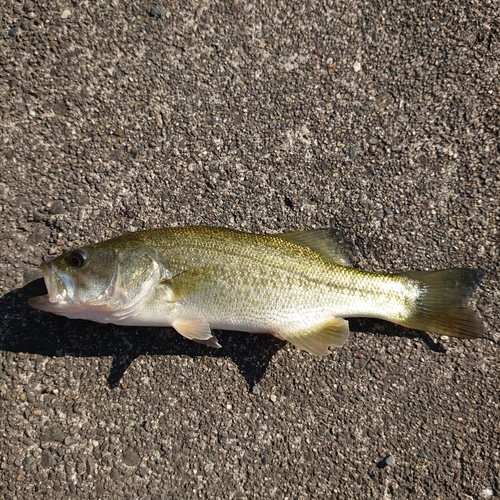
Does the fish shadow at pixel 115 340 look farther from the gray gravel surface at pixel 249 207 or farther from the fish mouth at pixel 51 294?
the fish mouth at pixel 51 294

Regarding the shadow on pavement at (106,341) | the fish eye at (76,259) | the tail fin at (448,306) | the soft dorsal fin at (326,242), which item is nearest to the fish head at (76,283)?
the fish eye at (76,259)

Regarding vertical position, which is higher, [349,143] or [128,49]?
[128,49]

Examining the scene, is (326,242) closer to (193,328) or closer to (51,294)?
(193,328)

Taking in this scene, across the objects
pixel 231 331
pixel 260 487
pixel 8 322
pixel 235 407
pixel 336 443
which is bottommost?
pixel 260 487

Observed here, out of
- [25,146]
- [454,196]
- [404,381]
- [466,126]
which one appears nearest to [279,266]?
[404,381]

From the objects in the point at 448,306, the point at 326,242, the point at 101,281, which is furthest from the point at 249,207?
the point at 448,306

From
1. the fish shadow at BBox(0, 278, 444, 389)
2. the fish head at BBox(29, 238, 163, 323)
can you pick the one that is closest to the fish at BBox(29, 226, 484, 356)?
the fish head at BBox(29, 238, 163, 323)

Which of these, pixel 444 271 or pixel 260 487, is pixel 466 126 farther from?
pixel 260 487
